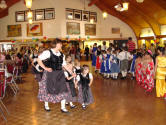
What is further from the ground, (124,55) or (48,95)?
(124,55)

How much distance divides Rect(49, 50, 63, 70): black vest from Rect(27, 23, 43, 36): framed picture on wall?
13036 mm

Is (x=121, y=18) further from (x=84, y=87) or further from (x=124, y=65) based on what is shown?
(x=84, y=87)

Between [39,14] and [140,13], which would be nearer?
[140,13]

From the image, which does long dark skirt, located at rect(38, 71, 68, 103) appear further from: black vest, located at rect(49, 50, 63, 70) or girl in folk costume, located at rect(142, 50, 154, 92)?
girl in folk costume, located at rect(142, 50, 154, 92)

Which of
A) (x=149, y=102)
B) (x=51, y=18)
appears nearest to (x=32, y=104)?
(x=149, y=102)

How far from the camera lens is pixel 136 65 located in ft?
23.7

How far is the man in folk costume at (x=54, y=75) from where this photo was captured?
362 cm

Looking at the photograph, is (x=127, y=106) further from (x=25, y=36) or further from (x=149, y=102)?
(x=25, y=36)

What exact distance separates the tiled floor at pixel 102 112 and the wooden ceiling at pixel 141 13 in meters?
9.95

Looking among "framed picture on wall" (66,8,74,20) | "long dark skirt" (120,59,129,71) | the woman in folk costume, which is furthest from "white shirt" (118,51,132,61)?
"framed picture on wall" (66,8,74,20)

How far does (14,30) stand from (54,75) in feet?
47.9

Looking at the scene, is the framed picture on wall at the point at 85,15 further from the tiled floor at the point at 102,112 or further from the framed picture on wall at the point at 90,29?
the tiled floor at the point at 102,112

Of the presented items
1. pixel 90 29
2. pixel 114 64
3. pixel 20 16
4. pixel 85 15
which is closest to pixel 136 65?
pixel 114 64

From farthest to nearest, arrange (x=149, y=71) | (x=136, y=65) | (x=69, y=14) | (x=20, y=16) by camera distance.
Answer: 1. (x=20, y=16)
2. (x=69, y=14)
3. (x=136, y=65)
4. (x=149, y=71)
